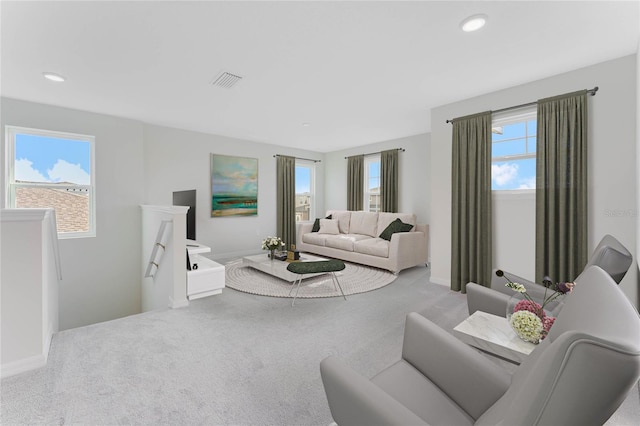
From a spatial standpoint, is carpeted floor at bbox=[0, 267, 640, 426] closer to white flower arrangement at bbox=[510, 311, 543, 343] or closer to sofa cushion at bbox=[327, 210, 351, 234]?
white flower arrangement at bbox=[510, 311, 543, 343]

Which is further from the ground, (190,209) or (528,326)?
(190,209)

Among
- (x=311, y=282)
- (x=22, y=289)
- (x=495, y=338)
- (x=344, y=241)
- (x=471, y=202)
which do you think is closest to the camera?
(x=495, y=338)

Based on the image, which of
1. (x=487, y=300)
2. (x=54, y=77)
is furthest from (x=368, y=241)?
(x=54, y=77)

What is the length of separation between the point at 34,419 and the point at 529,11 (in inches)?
157

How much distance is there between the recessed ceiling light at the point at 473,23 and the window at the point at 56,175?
5.05 metres

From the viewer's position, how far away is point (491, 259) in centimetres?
361

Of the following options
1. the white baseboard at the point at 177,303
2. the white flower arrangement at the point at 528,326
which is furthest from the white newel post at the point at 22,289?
the white flower arrangement at the point at 528,326

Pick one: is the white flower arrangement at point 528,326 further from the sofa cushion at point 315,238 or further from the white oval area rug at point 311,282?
the sofa cushion at point 315,238

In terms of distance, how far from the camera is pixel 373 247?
4.98 meters

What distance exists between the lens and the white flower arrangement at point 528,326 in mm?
1509

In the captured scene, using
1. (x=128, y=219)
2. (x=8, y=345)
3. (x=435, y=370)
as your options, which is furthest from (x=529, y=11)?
(x=128, y=219)

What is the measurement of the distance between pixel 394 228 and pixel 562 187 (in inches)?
103

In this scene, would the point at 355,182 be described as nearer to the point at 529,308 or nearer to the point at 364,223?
the point at 364,223

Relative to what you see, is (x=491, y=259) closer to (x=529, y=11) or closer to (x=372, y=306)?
(x=372, y=306)
